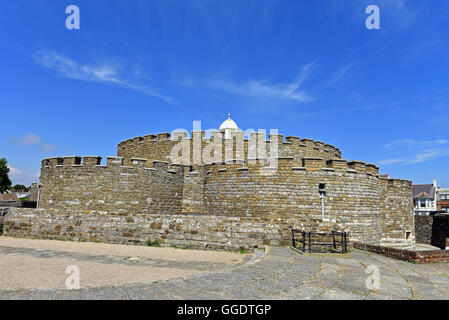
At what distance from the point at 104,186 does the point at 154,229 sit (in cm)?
565

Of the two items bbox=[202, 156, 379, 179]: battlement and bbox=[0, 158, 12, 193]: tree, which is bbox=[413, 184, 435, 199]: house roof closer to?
bbox=[202, 156, 379, 179]: battlement

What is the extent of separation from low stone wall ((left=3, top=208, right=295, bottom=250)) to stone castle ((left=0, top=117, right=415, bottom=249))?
0.12ft

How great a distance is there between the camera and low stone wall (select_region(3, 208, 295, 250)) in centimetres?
960

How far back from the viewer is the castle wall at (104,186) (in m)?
14.2

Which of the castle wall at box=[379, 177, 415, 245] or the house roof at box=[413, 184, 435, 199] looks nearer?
the castle wall at box=[379, 177, 415, 245]

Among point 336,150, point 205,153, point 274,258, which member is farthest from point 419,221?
point 274,258

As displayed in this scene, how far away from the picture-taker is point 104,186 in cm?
1425

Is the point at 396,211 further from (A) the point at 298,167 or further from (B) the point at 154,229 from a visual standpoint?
(B) the point at 154,229

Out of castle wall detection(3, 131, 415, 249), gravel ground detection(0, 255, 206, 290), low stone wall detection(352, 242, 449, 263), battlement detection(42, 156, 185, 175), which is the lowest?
gravel ground detection(0, 255, 206, 290)

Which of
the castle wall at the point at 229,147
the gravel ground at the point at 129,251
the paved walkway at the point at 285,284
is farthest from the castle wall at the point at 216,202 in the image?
the castle wall at the point at 229,147

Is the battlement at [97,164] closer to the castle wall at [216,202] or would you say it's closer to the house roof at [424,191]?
the castle wall at [216,202]

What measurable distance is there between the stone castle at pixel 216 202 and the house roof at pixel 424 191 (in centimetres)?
4061

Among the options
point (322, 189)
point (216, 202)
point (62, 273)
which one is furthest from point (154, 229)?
point (322, 189)

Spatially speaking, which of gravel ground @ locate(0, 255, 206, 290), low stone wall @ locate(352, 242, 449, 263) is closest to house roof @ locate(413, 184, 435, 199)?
low stone wall @ locate(352, 242, 449, 263)
